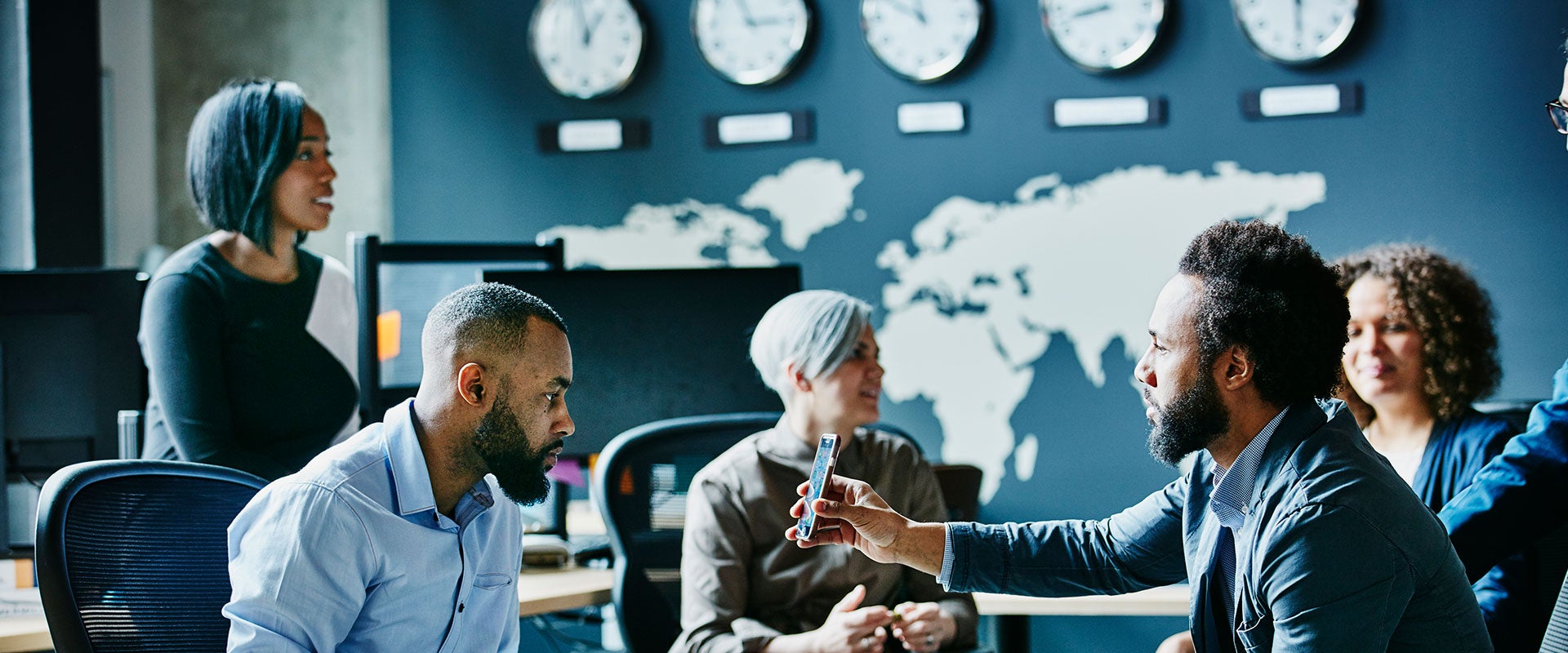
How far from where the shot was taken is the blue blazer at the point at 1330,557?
4.44 ft

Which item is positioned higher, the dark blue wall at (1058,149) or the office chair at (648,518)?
the dark blue wall at (1058,149)

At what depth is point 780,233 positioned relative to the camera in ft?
13.5

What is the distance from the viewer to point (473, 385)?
1.60 m

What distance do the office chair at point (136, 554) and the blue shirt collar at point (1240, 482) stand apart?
1.22 metres

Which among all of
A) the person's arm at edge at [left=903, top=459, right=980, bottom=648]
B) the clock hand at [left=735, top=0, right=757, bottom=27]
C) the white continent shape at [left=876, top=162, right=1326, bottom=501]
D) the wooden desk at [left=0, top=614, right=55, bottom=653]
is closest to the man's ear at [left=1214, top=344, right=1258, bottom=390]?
the person's arm at edge at [left=903, top=459, right=980, bottom=648]

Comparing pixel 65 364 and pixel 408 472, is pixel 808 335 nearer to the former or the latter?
pixel 408 472

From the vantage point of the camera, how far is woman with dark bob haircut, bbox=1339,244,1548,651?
221cm

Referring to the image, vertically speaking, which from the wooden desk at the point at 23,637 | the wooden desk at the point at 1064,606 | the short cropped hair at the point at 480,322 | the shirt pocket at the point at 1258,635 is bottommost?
→ the wooden desk at the point at 1064,606

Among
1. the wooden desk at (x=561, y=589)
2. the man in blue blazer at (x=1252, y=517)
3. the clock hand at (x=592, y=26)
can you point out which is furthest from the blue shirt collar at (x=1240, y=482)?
the clock hand at (x=592, y=26)

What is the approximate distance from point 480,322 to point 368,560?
307 millimetres

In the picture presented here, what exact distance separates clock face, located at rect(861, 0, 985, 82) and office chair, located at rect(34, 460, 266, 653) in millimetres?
2684

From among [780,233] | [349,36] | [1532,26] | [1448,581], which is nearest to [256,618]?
[1448,581]

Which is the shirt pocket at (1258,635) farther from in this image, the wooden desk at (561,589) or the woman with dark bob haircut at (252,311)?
the woman with dark bob haircut at (252,311)

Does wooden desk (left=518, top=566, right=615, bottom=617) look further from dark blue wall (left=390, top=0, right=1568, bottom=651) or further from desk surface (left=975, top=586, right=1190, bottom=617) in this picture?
dark blue wall (left=390, top=0, right=1568, bottom=651)
